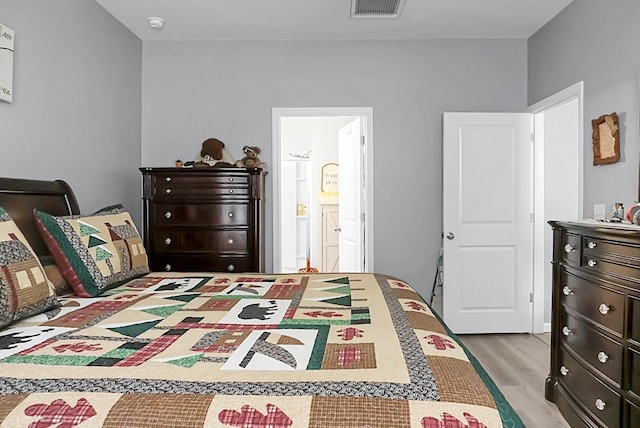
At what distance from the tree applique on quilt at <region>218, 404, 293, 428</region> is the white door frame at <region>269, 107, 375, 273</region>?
3424 millimetres

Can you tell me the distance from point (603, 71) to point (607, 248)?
4.77ft

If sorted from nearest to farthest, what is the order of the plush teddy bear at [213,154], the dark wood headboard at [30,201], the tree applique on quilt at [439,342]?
the tree applique on quilt at [439,342] < the dark wood headboard at [30,201] < the plush teddy bear at [213,154]

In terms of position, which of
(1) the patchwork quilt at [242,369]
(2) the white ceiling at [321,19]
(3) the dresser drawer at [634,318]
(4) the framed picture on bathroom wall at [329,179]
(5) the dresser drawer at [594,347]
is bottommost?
(5) the dresser drawer at [594,347]

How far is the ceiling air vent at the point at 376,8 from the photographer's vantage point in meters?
3.50

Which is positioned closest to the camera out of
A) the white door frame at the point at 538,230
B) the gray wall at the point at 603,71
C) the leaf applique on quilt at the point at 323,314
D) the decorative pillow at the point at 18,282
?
the decorative pillow at the point at 18,282

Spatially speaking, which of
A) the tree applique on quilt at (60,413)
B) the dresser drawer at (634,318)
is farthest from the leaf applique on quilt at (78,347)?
the dresser drawer at (634,318)

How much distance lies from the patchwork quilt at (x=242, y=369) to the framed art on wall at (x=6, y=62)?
1345 millimetres

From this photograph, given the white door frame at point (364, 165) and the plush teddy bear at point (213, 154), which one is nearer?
the plush teddy bear at point (213, 154)

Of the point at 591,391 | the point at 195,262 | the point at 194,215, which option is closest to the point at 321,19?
the point at 194,215

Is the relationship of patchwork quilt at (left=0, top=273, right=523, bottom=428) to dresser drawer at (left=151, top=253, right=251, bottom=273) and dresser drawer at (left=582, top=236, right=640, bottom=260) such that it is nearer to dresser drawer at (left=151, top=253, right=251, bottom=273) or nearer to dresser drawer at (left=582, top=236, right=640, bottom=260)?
dresser drawer at (left=582, top=236, right=640, bottom=260)

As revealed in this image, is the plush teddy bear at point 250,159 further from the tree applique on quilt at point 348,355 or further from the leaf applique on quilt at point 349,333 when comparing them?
the tree applique on quilt at point 348,355

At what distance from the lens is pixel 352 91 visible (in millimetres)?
4387

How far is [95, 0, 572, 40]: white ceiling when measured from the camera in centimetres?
359

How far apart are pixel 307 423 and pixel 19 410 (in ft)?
1.96
